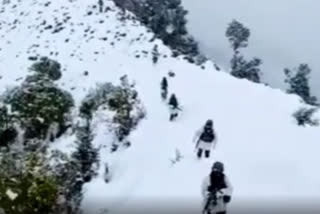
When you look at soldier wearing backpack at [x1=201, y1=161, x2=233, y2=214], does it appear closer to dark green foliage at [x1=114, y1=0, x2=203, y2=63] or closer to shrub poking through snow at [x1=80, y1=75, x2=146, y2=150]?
shrub poking through snow at [x1=80, y1=75, x2=146, y2=150]

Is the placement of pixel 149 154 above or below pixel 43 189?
above

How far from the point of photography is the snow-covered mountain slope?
1059 inches

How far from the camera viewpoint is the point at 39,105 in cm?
3369

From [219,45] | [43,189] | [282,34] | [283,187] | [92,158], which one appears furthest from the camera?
[282,34]

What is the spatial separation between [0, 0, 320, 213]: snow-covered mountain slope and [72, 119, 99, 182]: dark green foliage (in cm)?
40

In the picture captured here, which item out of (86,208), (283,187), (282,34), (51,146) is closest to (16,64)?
(51,146)

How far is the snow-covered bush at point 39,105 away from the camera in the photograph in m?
33.5

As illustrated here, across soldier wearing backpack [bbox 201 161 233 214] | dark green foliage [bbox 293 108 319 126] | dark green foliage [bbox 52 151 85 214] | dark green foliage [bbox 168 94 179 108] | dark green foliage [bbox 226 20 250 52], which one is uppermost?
dark green foliage [bbox 226 20 250 52]

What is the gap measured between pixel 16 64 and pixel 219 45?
1459 inches

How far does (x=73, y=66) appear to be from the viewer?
136 feet

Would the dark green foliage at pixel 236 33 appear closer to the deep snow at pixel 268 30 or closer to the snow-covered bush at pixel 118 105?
the deep snow at pixel 268 30

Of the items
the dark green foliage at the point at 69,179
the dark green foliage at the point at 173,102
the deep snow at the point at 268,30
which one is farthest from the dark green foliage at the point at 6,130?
the deep snow at the point at 268,30

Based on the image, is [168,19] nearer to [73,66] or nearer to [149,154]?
[73,66]

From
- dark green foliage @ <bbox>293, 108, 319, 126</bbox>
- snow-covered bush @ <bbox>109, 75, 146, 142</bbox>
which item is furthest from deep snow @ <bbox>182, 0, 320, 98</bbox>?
dark green foliage @ <bbox>293, 108, 319, 126</bbox>
